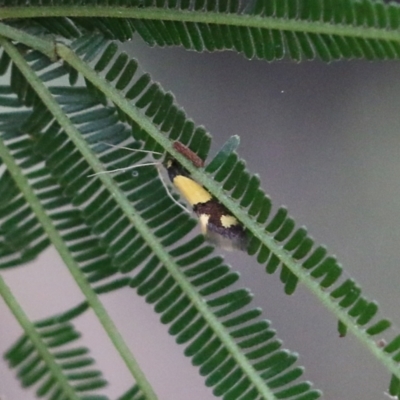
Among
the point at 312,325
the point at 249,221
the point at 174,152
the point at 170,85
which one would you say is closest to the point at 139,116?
the point at 174,152

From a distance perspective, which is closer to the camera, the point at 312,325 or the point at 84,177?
the point at 84,177

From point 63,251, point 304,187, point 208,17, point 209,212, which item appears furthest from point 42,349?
point 304,187

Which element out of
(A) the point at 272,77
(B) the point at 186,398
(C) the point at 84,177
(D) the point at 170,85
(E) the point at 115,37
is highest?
(A) the point at 272,77

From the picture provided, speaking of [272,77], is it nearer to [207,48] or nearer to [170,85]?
[170,85]

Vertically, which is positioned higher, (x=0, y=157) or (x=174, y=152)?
(x=174, y=152)

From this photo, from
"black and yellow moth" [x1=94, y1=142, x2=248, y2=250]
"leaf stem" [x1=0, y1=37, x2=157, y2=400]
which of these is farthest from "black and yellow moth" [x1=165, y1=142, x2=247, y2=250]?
"leaf stem" [x1=0, y1=37, x2=157, y2=400]

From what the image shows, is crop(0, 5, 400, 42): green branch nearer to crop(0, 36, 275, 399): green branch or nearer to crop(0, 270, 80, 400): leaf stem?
crop(0, 36, 275, 399): green branch

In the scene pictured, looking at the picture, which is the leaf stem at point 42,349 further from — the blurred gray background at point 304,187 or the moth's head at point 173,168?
the blurred gray background at point 304,187
